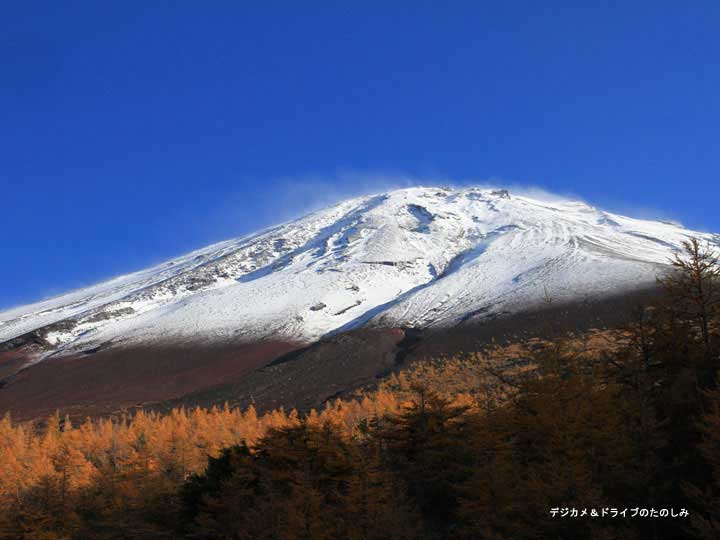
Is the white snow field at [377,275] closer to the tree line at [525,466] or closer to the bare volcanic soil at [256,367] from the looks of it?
the bare volcanic soil at [256,367]

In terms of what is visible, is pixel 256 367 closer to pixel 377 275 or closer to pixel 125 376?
pixel 125 376

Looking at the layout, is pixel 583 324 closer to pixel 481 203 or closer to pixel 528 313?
pixel 528 313

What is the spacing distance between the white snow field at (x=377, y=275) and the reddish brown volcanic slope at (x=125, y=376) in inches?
273

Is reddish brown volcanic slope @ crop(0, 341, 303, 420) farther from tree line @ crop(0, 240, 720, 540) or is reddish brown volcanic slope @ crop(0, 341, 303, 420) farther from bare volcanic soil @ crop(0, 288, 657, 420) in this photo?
tree line @ crop(0, 240, 720, 540)

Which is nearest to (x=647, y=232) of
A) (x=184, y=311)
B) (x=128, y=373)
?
(x=184, y=311)

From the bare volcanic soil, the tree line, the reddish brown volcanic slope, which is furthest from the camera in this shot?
the reddish brown volcanic slope

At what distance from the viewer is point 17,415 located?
8019 cm

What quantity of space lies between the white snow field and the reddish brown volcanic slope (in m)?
6.94

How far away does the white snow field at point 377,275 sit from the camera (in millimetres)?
97438

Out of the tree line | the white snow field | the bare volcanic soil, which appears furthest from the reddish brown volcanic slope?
the tree line

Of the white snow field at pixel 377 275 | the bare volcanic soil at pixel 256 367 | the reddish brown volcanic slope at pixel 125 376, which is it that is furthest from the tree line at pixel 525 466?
the white snow field at pixel 377 275

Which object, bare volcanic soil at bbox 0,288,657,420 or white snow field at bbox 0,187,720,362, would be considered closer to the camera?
bare volcanic soil at bbox 0,288,657,420

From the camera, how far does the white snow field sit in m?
97.4

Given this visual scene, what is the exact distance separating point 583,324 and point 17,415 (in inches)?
2914
